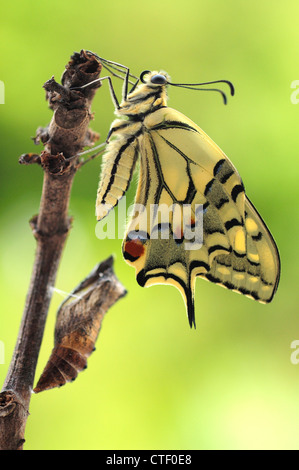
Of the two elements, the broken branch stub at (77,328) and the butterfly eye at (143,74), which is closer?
the broken branch stub at (77,328)

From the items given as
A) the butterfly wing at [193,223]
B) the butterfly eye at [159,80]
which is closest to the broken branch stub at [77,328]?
the butterfly wing at [193,223]

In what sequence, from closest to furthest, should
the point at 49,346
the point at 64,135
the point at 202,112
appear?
the point at 64,135 < the point at 49,346 < the point at 202,112

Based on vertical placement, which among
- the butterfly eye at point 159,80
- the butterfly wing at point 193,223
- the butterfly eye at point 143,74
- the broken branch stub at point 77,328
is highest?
the butterfly eye at point 143,74

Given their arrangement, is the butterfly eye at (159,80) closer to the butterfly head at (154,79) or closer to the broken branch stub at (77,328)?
the butterfly head at (154,79)

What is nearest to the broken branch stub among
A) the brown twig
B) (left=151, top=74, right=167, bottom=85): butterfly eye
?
the brown twig

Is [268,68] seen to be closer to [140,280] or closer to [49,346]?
[140,280]

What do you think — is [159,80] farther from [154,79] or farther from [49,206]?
[49,206]

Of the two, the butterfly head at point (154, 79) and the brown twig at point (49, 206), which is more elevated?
the butterfly head at point (154, 79)

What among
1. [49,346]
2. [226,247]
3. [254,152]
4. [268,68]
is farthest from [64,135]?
[268,68]
